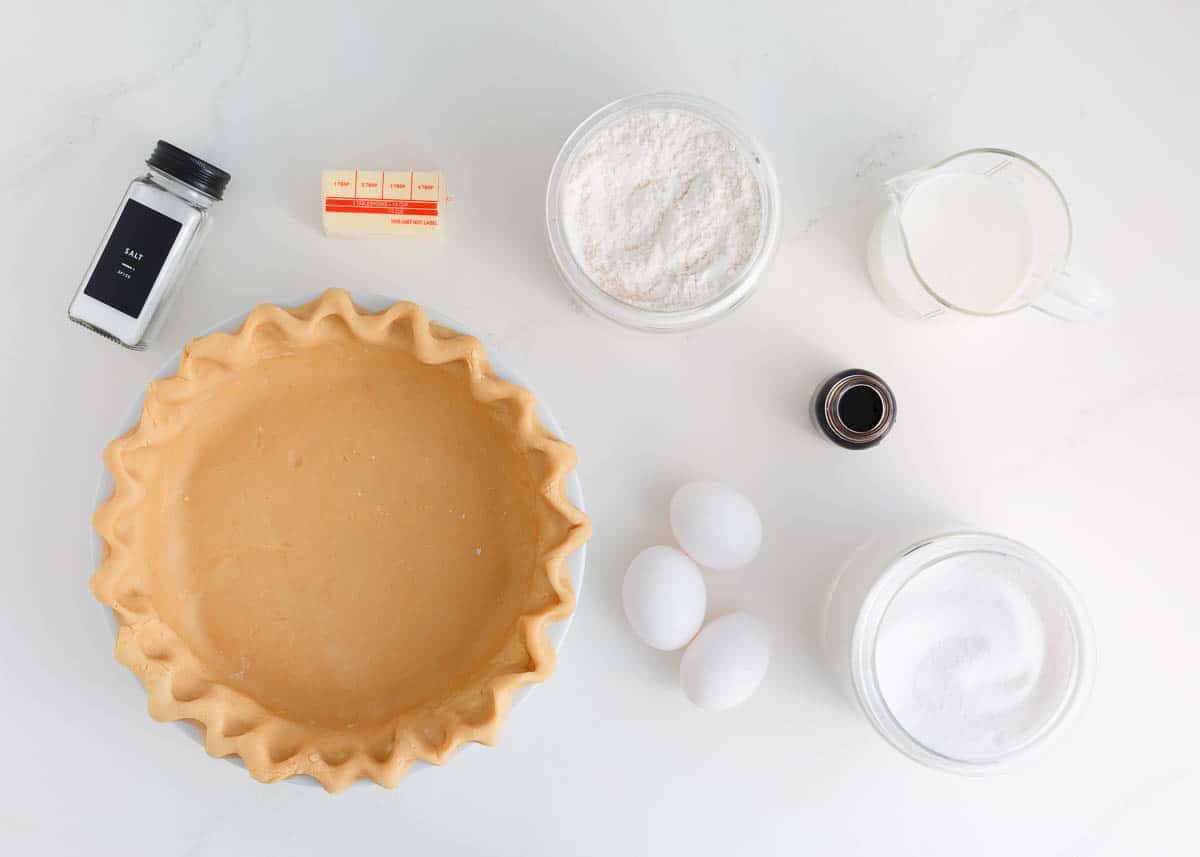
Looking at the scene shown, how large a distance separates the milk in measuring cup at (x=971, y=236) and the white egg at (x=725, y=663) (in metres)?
0.42

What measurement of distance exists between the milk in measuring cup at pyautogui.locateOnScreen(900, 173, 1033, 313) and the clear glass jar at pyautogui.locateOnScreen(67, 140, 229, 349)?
2.50ft

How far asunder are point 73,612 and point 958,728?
995 millimetres

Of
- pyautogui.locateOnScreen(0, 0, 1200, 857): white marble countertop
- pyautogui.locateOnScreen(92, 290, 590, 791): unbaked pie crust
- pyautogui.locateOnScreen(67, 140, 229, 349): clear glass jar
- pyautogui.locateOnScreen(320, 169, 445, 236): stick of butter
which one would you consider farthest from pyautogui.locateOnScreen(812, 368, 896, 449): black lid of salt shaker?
pyautogui.locateOnScreen(67, 140, 229, 349): clear glass jar

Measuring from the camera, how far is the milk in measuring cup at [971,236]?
40.5 inches

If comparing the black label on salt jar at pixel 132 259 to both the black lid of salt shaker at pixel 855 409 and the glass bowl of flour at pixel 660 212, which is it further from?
the black lid of salt shaker at pixel 855 409

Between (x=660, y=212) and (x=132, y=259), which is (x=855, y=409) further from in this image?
(x=132, y=259)

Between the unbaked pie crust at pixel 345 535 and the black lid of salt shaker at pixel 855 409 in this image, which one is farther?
the black lid of salt shaker at pixel 855 409

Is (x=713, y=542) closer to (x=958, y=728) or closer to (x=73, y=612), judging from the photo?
(x=958, y=728)

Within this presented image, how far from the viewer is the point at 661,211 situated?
100 cm

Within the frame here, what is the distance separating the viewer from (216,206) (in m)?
1.08

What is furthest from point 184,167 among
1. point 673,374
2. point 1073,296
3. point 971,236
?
point 1073,296

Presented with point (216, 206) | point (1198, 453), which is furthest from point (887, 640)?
point (216, 206)

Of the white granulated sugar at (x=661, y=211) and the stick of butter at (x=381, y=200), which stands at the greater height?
the white granulated sugar at (x=661, y=211)

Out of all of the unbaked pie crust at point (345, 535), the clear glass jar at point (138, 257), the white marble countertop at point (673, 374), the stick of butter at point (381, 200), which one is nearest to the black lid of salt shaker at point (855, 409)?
the white marble countertop at point (673, 374)
